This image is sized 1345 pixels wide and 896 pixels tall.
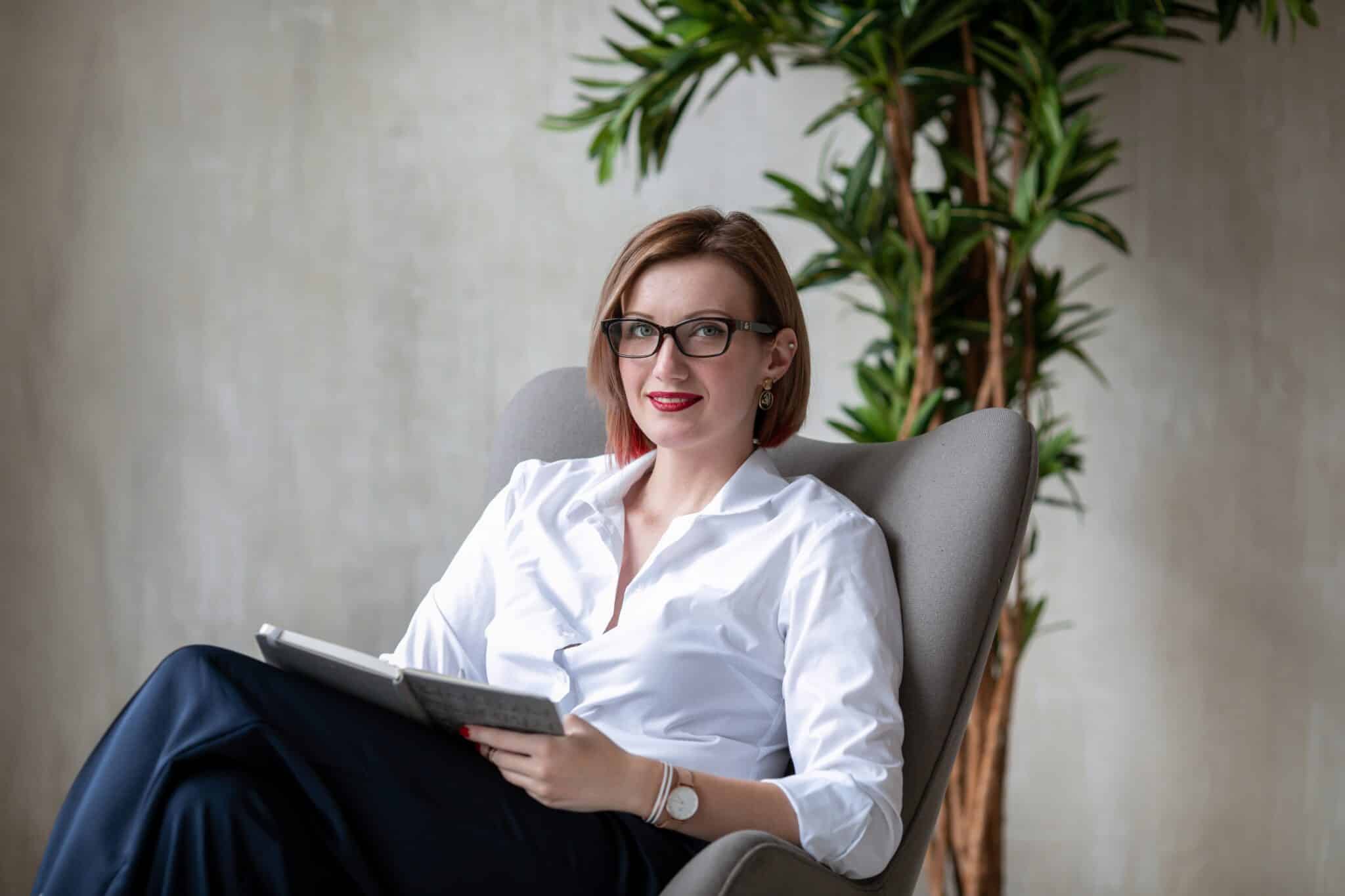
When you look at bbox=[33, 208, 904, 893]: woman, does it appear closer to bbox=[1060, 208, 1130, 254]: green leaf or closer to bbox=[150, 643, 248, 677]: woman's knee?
bbox=[150, 643, 248, 677]: woman's knee


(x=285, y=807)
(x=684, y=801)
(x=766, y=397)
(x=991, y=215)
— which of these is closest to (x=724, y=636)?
(x=684, y=801)

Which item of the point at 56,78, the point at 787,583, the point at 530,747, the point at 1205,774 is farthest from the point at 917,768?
the point at 56,78

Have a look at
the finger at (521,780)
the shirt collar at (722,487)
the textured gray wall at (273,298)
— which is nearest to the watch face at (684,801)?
the finger at (521,780)

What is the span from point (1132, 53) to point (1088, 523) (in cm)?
92

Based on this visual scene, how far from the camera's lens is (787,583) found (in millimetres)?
1435

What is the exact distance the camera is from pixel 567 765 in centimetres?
117

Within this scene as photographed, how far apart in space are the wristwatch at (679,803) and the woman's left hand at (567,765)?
0.04 m

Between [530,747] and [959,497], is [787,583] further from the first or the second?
[530,747]

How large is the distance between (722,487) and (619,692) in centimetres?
30

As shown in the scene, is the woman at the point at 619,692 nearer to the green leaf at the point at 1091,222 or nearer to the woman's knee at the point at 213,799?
the woman's knee at the point at 213,799

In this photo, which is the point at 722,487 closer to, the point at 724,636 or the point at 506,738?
the point at 724,636

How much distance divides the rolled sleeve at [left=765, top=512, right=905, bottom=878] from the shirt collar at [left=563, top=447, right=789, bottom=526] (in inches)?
4.8

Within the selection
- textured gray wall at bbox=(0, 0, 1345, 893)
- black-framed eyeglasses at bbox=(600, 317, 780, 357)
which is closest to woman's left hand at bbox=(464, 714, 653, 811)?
black-framed eyeglasses at bbox=(600, 317, 780, 357)

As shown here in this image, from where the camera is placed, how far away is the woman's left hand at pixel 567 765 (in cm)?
117
